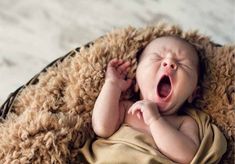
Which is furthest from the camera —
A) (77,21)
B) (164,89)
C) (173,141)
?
(77,21)

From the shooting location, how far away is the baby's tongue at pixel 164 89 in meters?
1.28

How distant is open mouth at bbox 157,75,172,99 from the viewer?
1274mm

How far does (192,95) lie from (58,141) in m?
0.34

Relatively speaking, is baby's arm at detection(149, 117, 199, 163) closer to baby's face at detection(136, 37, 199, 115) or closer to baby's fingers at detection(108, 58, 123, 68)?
baby's face at detection(136, 37, 199, 115)

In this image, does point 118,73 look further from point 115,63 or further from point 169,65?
point 169,65

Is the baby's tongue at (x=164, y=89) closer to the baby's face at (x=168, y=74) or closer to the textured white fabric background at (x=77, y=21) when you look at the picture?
the baby's face at (x=168, y=74)

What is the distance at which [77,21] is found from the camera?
5.99 feet

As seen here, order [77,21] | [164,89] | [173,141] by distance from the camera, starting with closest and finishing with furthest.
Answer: [173,141]
[164,89]
[77,21]

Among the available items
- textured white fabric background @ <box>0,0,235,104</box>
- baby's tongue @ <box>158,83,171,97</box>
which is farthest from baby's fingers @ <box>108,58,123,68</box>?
textured white fabric background @ <box>0,0,235,104</box>

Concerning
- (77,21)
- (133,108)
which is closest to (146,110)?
(133,108)

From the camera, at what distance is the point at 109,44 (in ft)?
4.57

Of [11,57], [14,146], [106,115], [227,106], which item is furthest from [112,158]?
[11,57]

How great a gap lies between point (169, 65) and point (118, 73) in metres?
0.14

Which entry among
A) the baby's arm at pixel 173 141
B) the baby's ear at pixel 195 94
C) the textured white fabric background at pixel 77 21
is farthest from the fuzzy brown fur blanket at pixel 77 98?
the textured white fabric background at pixel 77 21
